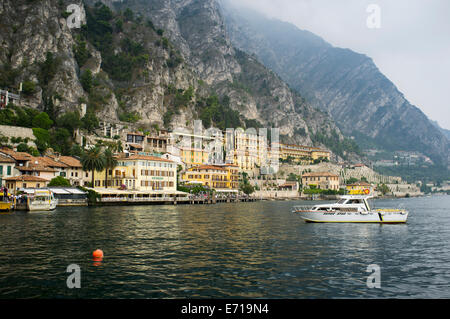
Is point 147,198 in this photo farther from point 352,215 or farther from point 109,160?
point 352,215

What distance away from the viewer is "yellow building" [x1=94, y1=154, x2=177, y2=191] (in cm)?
10075

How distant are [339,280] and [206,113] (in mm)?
178944

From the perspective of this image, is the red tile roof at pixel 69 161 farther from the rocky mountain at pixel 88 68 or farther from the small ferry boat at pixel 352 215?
the small ferry boat at pixel 352 215

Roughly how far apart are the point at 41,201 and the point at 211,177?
76.2 m

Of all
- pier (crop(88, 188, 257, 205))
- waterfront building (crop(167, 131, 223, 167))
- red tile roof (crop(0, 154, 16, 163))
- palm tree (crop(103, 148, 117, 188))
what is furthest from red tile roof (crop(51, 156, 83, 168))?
waterfront building (crop(167, 131, 223, 167))

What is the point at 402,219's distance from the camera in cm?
5584

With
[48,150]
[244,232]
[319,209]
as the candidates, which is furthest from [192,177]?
[244,232]

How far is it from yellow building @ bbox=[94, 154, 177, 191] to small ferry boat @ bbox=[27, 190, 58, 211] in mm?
30977

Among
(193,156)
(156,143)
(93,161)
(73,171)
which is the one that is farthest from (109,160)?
(193,156)

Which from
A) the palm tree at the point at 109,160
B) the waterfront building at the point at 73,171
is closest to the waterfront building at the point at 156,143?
the palm tree at the point at 109,160

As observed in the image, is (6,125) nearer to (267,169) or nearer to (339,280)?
(339,280)

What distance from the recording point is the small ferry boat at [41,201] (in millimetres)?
65562

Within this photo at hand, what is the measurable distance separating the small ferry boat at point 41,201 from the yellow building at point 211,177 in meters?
63.0

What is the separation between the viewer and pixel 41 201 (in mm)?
66812
